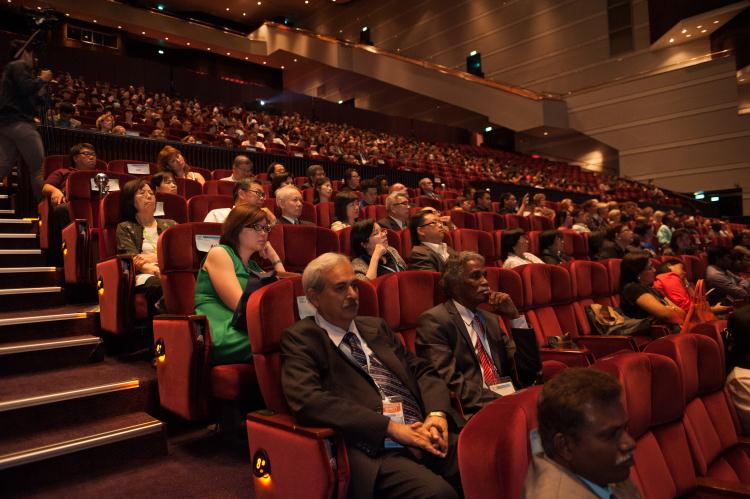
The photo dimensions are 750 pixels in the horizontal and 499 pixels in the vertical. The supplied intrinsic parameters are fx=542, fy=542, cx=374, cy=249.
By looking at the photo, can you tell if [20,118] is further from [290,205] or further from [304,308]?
[304,308]

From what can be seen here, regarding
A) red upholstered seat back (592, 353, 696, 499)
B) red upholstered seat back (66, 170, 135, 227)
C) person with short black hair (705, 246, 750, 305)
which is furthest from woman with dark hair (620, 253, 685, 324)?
red upholstered seat back (66, 170, 135, 227)

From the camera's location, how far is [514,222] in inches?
186

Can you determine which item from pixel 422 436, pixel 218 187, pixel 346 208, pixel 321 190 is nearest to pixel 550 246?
pixel 346 208

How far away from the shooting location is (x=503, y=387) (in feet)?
5.45

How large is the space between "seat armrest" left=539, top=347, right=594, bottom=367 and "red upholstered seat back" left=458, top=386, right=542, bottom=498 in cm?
124

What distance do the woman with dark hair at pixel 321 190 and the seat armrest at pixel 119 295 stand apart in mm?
2125

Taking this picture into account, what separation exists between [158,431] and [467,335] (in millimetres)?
987

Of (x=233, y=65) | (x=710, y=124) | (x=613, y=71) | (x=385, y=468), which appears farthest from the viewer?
(x=233, y=65)

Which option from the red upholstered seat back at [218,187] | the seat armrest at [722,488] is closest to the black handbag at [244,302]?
the seat armrest at [722,488]

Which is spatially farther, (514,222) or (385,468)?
(514,222)

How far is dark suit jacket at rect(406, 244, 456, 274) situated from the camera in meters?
2.54

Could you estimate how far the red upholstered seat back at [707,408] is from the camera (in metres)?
1.42

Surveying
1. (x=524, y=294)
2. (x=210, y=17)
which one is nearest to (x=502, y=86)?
(x=210, y=17)

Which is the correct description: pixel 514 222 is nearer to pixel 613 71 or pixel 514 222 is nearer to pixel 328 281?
pixel 328 281
